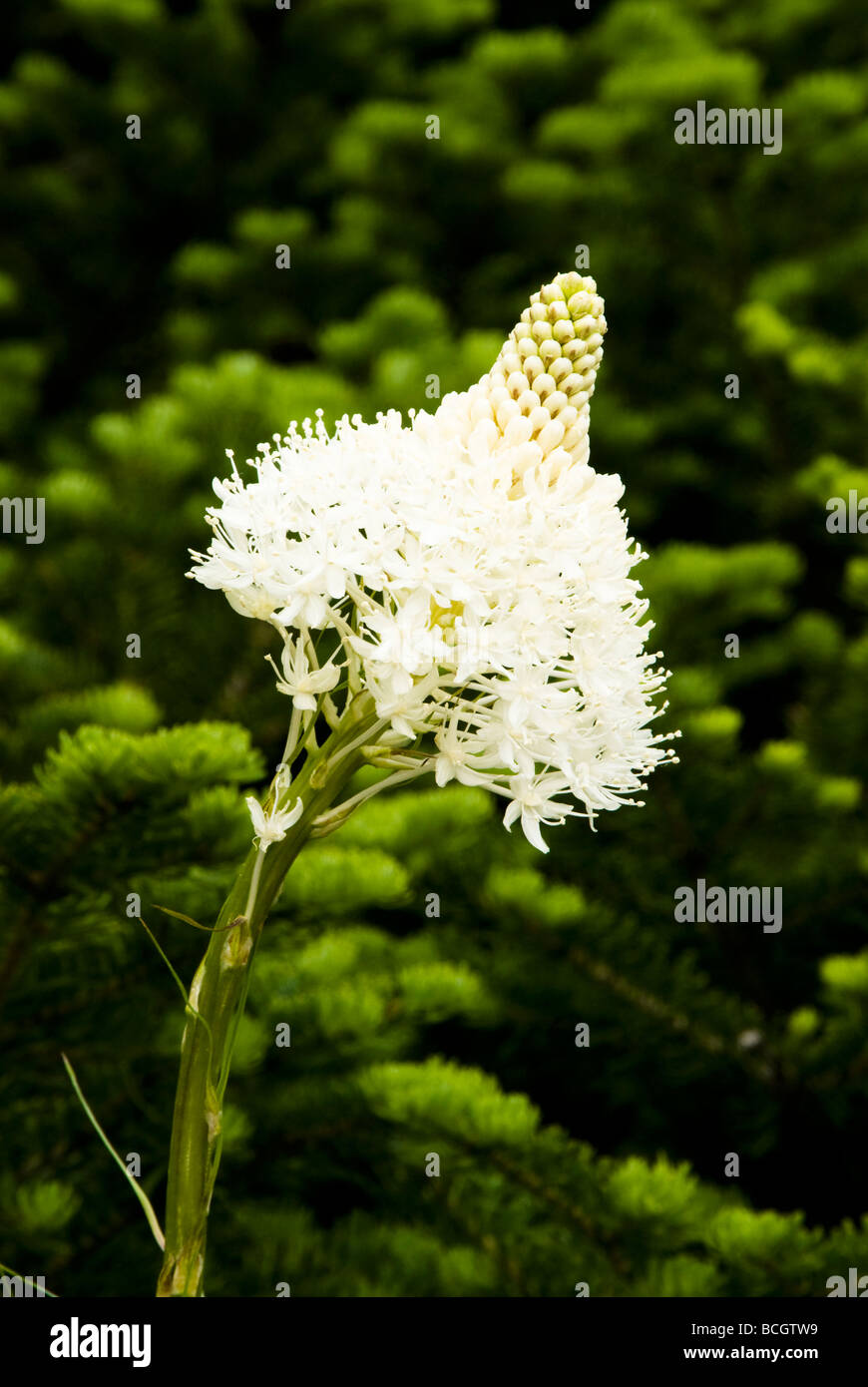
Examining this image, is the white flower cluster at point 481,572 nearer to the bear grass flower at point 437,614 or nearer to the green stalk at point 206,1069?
the bear grass flower at point 437,614

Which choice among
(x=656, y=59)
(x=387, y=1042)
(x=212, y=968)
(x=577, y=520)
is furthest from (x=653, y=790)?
(x=656, y=59)

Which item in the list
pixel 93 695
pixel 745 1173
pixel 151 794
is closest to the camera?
pixel 151 794

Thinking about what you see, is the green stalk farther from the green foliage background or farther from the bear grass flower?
the green foliage background

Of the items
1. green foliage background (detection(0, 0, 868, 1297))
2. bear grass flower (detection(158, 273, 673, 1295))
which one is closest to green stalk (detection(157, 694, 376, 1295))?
bear grass flower (detection(158, 273, 673, 1295))

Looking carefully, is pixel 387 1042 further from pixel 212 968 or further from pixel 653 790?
pixel 212 968

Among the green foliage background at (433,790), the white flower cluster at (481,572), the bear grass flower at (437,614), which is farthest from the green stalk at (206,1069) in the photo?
the green foliage background at (433,790)
